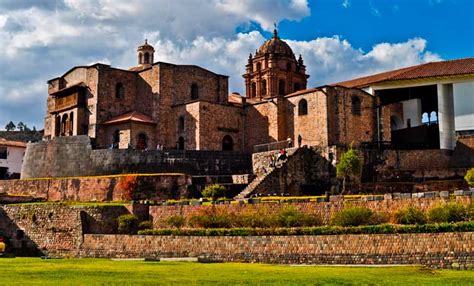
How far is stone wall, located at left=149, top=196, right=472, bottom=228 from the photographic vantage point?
22.0 metres

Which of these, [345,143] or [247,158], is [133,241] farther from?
[345,143]

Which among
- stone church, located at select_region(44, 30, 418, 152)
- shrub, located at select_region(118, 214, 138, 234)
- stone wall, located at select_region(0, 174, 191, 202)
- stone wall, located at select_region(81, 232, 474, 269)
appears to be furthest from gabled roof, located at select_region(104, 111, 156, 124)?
stone wall, located at select_region(81, 232, 474, 269)

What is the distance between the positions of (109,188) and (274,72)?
2489cm

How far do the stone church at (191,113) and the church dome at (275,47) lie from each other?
28.1 ft

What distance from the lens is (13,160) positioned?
188ft

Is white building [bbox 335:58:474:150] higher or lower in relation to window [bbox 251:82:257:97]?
lower

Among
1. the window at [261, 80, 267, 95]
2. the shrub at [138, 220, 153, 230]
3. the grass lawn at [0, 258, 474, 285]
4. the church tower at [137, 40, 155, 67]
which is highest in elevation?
the church tower at [137, 40, 155, 67]

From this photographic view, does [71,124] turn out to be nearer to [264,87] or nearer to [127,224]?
[264,87]

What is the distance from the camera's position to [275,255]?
22.7 metres

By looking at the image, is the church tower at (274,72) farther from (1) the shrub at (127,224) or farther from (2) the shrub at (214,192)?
(1) the shrub at (127,224)

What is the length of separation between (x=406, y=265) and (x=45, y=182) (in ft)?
83.4

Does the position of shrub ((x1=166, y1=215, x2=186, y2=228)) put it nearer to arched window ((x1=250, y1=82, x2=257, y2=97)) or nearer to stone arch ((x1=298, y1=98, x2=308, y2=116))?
stone arch ((x1=298, y1=98, x2=308, y2=116))

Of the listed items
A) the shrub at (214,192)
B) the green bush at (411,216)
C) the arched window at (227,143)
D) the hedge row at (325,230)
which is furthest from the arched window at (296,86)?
the green bush at (411,216)

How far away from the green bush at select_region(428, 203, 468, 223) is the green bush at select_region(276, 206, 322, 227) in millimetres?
4841
